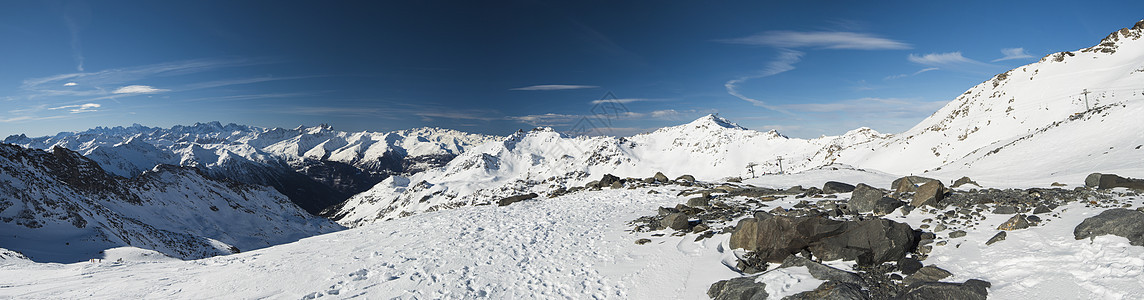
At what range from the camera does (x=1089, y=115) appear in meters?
41.1

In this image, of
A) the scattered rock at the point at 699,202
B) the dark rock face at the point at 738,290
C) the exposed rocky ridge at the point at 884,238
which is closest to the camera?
the exposed rocky ridge at the point at 884,238

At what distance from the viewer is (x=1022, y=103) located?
7112 cm

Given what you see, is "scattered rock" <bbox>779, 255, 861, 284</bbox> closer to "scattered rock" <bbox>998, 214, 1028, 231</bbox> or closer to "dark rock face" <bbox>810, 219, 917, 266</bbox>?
"dark rock face" <bbox>810, 219, 917, 266</bbox>

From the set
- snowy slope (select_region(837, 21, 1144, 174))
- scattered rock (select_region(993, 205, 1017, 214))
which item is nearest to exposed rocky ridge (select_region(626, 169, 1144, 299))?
scattered rock (select_region(993, 205, 1017, 214))

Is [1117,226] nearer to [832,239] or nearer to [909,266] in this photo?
[909,266]

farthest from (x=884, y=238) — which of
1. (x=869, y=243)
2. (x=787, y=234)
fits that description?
(x=787, y=234)

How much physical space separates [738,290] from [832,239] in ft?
12.4

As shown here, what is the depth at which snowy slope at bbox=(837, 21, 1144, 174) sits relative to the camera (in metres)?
60.7

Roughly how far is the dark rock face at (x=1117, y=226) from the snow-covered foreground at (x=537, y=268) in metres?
0.19

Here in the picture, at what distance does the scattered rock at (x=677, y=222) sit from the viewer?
1767 cm

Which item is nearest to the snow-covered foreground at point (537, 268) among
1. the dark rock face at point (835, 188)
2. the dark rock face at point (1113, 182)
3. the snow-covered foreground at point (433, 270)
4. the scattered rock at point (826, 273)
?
the snow-covered foreground at point (433, 270)

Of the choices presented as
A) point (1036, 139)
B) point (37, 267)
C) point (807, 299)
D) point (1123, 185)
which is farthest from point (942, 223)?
point (1036, 139)

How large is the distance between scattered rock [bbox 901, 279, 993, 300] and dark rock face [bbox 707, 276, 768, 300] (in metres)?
2.84

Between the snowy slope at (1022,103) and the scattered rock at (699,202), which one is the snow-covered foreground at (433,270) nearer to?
the scattered rock at (699,202)
